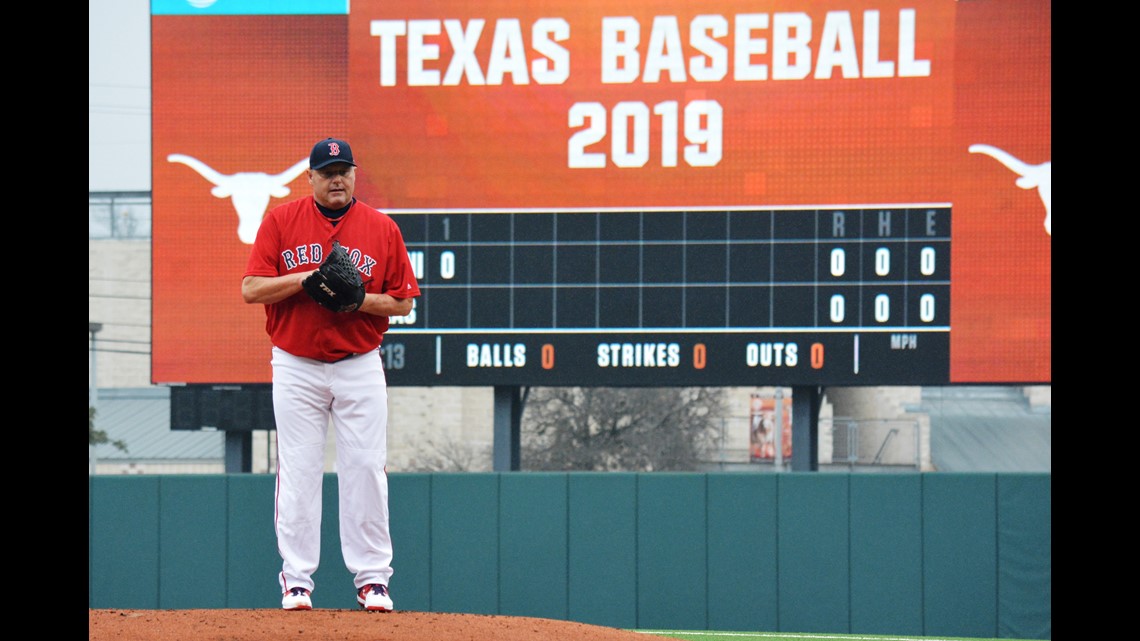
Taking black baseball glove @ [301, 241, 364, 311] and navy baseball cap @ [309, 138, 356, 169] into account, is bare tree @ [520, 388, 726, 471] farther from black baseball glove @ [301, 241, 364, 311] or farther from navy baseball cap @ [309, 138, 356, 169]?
black baseball glove @ [301, 241, 364, 311]


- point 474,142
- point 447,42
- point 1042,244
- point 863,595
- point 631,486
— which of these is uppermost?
point 447,42

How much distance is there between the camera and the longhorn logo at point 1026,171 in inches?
316

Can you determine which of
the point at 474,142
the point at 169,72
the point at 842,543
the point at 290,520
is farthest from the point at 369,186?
the point at 290,520

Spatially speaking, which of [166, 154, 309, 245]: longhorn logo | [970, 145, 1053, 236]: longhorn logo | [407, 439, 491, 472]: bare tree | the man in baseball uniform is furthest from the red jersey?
[407, 439, 491, 472]: bare tree

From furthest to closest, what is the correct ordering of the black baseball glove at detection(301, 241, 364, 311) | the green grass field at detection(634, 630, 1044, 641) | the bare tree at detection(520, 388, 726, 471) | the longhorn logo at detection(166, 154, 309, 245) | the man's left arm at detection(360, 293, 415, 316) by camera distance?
1. the bare tree at detection(520, 388, 726, 471)
2. the longhorn logo at detection(166, 154, 309, 245)
3. the green grass field at detection(634, 630, 1044, 641)
4. the man's left arm at detection(360, 293, 415, 316)
5. the black baseball glove at detection(301, 241, 364, 311)

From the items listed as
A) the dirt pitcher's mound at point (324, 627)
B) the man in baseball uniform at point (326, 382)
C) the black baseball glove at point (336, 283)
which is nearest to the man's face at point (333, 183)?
the man in baseball uniform at point (326, 382)

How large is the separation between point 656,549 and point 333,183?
4.16m

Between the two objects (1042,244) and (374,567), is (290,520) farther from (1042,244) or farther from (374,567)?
(1042,244)

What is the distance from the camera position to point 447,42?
816 centimetres

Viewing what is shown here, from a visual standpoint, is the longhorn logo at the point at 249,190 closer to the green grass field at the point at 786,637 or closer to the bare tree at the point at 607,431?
the green grass field at the point at 786,637

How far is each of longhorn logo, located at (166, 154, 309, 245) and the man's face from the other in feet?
12.7

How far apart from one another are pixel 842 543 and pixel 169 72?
15.7 feet

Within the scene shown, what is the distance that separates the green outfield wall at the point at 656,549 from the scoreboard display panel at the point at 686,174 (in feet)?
2.12

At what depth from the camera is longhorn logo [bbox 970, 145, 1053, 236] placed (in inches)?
316
